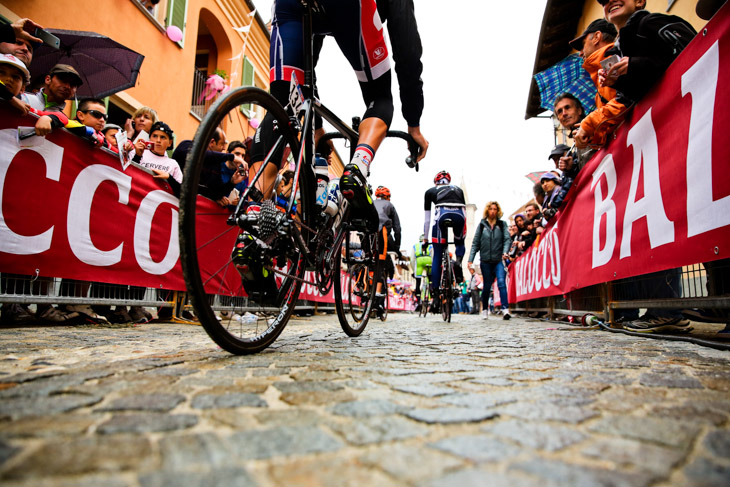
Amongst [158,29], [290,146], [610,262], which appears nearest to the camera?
[290,146]

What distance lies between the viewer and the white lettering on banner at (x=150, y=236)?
→ 161 inches

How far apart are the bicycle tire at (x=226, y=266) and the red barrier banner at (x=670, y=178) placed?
7.22 ft

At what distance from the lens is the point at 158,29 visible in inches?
352

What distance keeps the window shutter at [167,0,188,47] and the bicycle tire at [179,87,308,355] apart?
9.12 metres

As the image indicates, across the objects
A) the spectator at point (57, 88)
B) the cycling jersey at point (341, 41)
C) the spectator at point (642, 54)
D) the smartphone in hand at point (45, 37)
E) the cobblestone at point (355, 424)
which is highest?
the smartphone in hand at point (45, 37)

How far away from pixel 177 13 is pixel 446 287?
883cm

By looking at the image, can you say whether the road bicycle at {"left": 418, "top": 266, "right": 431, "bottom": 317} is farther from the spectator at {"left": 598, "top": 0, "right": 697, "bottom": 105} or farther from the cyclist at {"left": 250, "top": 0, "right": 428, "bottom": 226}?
the cyclist at {"left": 250, "top": 0, "right": 428, "bottom": 226}

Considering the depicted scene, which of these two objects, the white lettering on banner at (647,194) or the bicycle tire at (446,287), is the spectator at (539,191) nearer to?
the bicycle tire at (446,287)

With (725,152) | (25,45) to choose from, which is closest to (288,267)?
(725,152)

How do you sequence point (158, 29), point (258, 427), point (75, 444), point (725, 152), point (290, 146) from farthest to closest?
point (158, 29) < point (290, 146) < point (725, 152) < point (258, 427) < point (75, 444)

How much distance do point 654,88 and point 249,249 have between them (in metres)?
2.94

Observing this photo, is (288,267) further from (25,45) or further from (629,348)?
(25,45)

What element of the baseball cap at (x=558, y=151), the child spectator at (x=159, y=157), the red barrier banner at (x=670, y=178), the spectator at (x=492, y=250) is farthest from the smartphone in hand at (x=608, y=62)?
the spectator at (x=492, y=250)

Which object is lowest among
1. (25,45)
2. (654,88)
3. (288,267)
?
(288,267)
